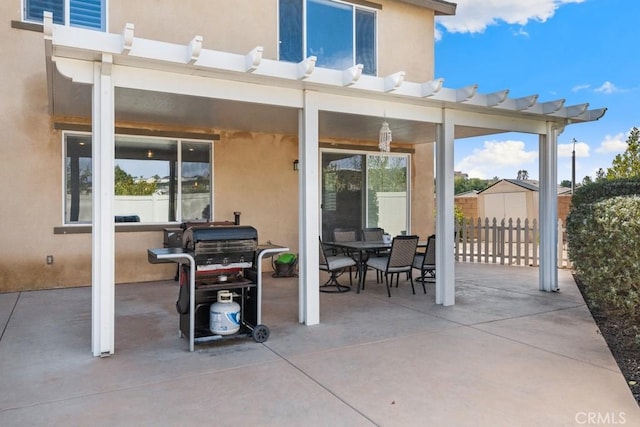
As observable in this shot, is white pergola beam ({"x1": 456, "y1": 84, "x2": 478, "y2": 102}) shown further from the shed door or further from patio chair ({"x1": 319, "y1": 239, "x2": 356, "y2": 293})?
Answer: the shed door

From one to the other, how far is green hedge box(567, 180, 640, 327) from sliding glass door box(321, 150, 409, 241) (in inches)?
205

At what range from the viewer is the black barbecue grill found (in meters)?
3.84

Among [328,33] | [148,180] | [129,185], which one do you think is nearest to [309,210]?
[148,180]

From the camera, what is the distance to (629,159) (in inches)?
425

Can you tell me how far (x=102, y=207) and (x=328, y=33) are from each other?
6046 millimetres

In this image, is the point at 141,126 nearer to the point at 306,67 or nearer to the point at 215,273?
the point at 306,67

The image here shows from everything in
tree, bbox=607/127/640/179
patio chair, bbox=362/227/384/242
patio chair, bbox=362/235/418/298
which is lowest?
patio chair, bbox=362/235/418/298

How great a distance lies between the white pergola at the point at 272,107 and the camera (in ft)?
12.4

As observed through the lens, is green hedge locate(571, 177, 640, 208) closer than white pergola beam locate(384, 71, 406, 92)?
No

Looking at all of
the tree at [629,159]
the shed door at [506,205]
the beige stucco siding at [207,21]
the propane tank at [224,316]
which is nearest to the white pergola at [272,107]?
the propane tank at [224,316]

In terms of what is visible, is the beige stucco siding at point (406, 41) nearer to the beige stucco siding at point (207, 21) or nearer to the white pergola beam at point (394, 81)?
the beige stucco siding at point (207, 21)

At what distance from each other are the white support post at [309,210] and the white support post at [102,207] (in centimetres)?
188

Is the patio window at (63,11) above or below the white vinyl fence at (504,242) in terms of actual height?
above

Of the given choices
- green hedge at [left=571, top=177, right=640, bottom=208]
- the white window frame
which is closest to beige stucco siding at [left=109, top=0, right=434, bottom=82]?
the white window frame
